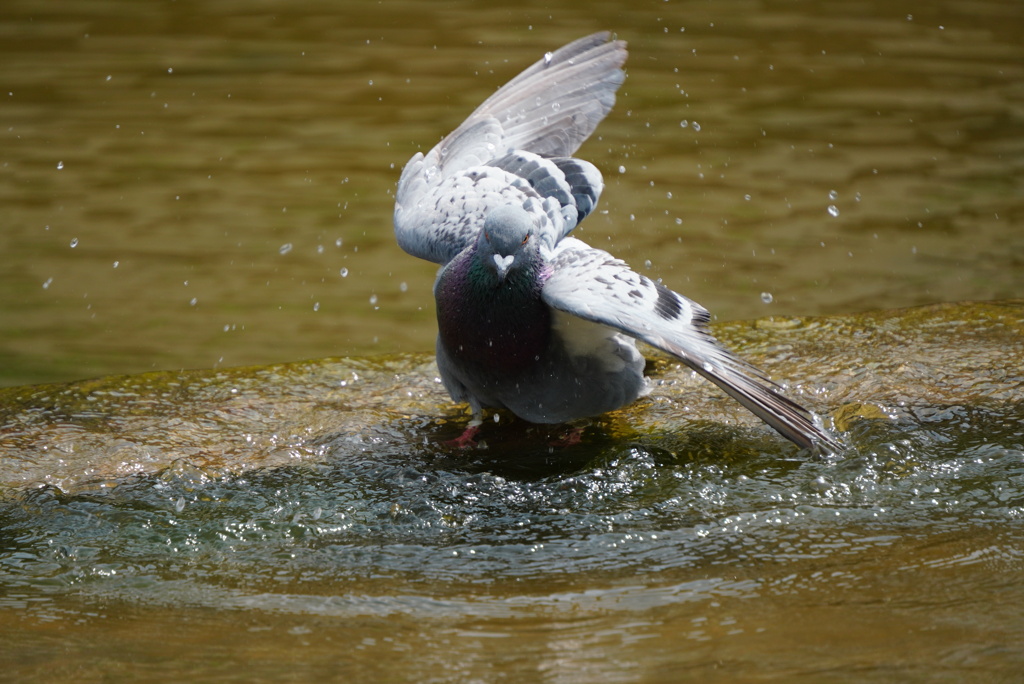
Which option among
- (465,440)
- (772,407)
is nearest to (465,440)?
(465,440)

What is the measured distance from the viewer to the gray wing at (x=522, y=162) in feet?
12.6

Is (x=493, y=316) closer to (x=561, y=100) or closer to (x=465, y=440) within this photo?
(x=465, y=440)

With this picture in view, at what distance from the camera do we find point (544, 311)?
3.35 meters

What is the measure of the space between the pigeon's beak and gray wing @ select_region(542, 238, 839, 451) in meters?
0.13

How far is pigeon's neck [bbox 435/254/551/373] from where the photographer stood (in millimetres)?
3297

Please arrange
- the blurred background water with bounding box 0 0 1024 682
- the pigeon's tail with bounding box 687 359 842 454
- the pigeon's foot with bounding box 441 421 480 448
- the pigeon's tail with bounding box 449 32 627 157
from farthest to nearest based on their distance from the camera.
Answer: the pigeon's tail with bounding box 449 32 627 157, the pigeon's foot with bounding box 441 421 480 448, the pigeon's tail with bounding box 687 359 842 454, the blurred background water with bounding box 0 0 1024 682

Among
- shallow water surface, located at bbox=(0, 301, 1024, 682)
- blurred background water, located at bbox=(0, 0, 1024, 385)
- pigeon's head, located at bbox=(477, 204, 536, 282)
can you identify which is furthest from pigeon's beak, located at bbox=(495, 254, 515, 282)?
blurred background water, located at bbox=(0, 0, 1024, 385)

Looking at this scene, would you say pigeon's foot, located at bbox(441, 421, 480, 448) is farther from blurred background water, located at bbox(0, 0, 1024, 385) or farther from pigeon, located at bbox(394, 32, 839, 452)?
blurred background water, located at bbox(0, 0, 1024, 385)

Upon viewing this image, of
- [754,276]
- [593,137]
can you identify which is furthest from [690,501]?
[593,137]

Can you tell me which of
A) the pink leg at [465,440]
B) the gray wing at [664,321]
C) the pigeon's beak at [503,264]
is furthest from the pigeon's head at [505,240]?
the pink leg at [465,440]

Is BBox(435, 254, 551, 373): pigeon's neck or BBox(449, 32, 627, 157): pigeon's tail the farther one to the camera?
BBox(449, 32, 627, 157): pigeon's tail

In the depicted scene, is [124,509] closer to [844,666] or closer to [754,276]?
[844,666]

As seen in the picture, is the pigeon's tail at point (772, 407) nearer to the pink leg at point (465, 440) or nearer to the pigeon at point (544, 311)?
the pigeon at point (544, 311)

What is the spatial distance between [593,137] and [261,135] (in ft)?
7.14
